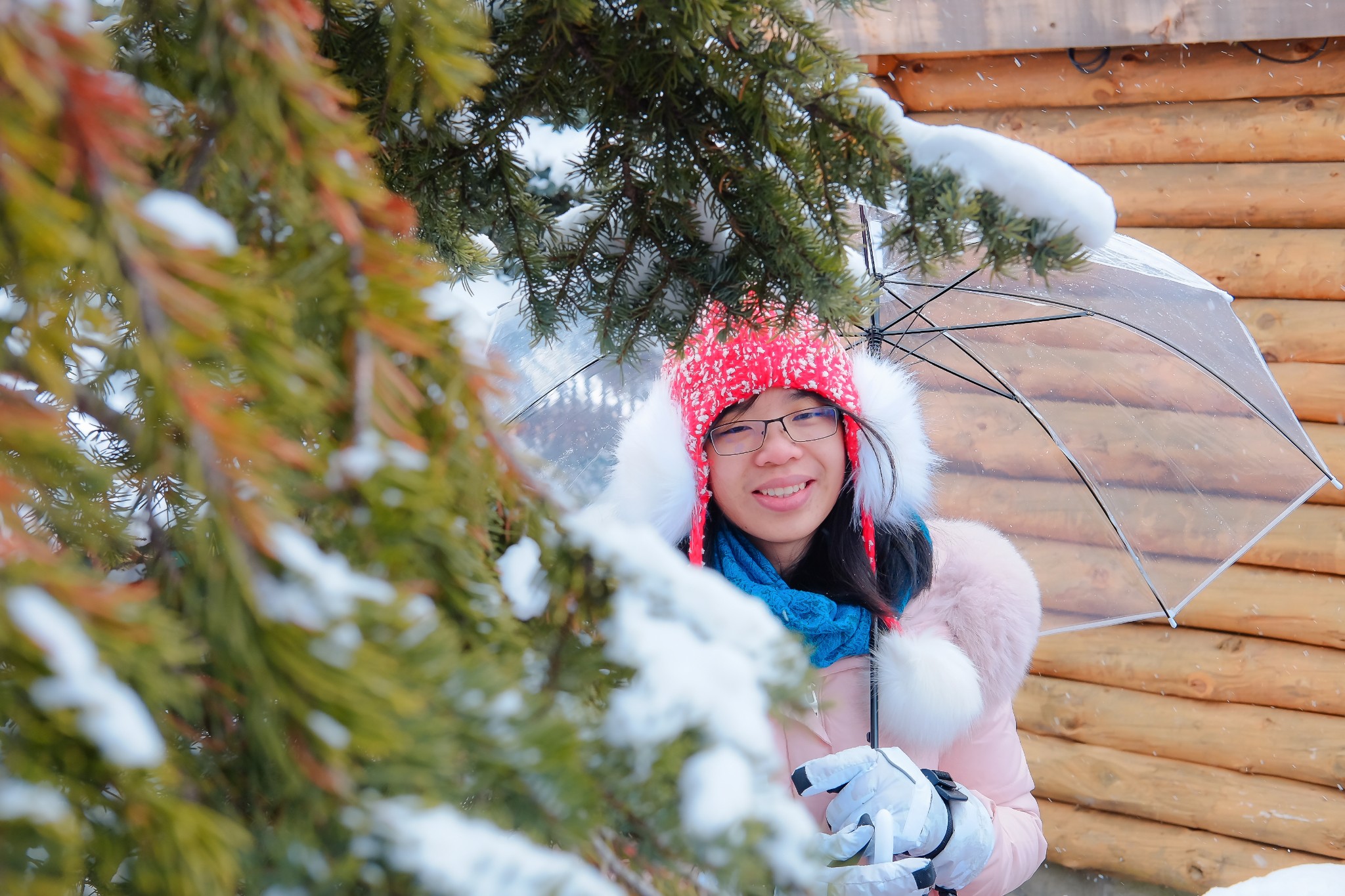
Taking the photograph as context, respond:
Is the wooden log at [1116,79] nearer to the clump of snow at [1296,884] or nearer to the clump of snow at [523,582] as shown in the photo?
the clump of snow at [1296,884]

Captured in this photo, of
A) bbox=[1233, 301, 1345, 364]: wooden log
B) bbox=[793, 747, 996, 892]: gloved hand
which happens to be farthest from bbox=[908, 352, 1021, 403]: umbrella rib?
bbox=[1233, 301, 1345, 364]: wooden log

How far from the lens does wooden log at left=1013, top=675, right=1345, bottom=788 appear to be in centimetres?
272

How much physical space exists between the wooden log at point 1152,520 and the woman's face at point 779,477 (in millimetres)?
814

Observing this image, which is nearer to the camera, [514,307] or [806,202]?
[806,202]

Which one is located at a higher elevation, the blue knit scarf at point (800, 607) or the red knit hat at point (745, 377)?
the red knit hat at point (745, 377)

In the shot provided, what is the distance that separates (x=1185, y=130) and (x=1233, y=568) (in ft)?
4.39

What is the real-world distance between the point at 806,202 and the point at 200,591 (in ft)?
1.84

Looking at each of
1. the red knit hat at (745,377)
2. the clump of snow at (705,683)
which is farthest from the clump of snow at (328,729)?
the red knit hat at (745,377)

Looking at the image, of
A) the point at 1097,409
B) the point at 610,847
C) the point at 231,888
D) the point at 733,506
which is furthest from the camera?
the point at 1097,409

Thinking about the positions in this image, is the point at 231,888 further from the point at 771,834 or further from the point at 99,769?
the point at 771,834

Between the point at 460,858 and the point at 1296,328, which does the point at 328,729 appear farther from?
the point at 1296,328

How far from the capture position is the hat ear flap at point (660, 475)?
175cm

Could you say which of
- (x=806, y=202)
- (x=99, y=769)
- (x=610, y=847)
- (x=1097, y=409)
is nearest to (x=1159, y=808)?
(x=1097, y=409)

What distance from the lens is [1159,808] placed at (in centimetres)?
290
